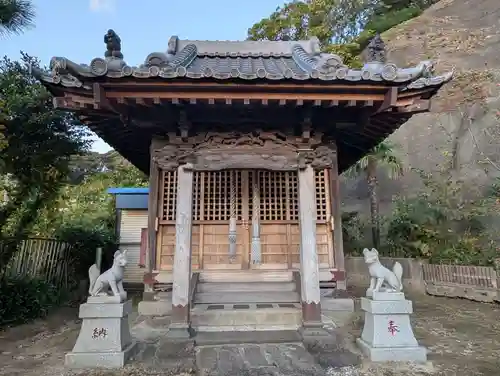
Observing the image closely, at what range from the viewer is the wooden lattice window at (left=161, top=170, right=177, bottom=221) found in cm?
714

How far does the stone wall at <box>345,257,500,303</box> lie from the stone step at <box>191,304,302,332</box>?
611cm

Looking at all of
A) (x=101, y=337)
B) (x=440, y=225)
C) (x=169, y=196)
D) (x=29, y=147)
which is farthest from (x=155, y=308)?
Result: (x=440, y=225)

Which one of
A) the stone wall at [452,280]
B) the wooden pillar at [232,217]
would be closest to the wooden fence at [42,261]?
the wooden pillar at [232,217]

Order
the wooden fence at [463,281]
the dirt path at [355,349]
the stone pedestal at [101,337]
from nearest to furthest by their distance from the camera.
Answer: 1. the dirt path at [355,349]
2. the stone pedestal at [101,337]
3. the wooden fence at [463,281]

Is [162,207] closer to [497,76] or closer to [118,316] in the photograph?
[118,316]

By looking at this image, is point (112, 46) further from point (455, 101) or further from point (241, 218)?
point (455, 101)

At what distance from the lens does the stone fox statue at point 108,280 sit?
453 centimetres

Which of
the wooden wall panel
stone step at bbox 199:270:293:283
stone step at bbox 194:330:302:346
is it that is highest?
the wooden wall panel

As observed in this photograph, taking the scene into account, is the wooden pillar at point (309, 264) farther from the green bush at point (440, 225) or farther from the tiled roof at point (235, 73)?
the green bush at point (440, 225)

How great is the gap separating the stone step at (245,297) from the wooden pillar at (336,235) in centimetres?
91

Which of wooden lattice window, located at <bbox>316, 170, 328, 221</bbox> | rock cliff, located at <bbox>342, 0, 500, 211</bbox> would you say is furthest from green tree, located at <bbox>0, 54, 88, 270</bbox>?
rock cliff, located at <bbox>342, 0, 500, 211</bbox>

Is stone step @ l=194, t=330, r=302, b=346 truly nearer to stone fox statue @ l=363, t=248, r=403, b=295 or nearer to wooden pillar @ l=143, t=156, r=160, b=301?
stone fox statue @ l=363, t=248, r=403, b=295

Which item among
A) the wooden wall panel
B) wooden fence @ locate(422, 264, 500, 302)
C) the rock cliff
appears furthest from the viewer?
the rock cliff

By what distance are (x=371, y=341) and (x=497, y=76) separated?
19968mm
